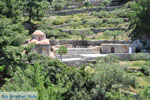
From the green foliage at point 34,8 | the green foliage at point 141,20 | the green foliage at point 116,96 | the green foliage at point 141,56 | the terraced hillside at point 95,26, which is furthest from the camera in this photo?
the green foliage at point 34,8

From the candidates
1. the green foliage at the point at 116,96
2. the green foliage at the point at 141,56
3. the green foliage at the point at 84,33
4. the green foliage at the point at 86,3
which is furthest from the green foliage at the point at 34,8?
the green foliage at the point at 116,96

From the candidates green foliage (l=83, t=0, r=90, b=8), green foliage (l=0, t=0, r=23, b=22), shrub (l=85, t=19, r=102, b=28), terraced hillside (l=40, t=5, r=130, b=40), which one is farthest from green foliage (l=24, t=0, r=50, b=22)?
green foliage (l=83, t=0, r=90, b=8)

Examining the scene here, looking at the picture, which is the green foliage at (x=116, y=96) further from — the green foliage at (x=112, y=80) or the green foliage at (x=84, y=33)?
the green foliage at (x=84, y=33)

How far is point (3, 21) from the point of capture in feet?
75.6

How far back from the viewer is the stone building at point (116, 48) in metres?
31.8

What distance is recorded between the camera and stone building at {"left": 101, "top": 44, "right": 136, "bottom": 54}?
31753 millimetres

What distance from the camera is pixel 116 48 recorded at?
3200 centimetres

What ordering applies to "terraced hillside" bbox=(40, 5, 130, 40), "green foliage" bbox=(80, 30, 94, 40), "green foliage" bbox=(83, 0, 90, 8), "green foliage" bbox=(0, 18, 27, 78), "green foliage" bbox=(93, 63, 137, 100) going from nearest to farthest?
"green foliage" bbox=(93, 63, 137, 100) → "green foliage" bbox=(0, 18, 27, 78) → "green foliage" bbox=(80, 30, 94, 40) → "terraced hillside" bbox=(40, 5, 130, 40) → "green foliage" bbox=(83, 0, 90, 8)

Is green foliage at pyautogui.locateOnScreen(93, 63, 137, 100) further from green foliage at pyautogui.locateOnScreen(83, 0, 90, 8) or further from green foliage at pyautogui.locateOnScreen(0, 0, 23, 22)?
green foliage at pyautogui.locateOnScreen(83, 0, 90, 8)

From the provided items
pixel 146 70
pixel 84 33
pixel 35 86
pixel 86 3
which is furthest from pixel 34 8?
pixel 35 86

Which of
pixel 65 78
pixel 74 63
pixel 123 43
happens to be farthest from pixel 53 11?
pixel 65 78

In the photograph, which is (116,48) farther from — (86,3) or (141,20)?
(86,3)

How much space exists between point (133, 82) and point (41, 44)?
48.2 feet

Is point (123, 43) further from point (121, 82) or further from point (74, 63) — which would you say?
point (121, 82)
